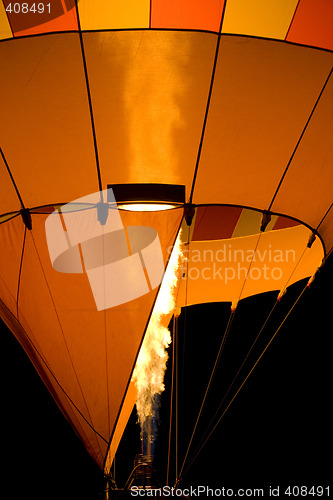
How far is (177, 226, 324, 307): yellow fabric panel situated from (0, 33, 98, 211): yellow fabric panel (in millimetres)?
1559

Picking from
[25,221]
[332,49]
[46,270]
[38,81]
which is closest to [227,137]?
[332,49]

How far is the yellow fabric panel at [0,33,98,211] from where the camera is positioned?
2.82 meters

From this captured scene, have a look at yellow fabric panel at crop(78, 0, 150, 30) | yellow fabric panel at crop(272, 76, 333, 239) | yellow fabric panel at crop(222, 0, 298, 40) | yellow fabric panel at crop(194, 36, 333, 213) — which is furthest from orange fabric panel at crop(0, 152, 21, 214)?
yellow fabric panel at crop(272, 76, 333, 239)

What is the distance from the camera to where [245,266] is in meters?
4.82

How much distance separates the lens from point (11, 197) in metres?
3.15

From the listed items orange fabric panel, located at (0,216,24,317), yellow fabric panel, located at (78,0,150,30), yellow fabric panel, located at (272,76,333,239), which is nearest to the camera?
yellow fabric panel, located at (78,0,150,30)

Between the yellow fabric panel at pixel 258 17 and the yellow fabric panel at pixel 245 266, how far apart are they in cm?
187

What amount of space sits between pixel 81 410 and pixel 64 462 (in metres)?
3.90

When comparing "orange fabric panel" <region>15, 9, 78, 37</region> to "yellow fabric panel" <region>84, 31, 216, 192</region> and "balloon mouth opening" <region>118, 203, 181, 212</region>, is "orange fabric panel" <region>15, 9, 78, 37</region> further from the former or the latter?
"balloon mouth opening" <region>118, 203, 181, 212</region>

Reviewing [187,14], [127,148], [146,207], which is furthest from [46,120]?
[187,14]

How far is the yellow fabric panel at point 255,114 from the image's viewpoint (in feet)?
9.39

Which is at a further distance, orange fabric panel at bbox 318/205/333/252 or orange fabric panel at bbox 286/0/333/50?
orange fabric panel at bbox 318/205/333/252

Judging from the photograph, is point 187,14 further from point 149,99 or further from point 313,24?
point 313,24

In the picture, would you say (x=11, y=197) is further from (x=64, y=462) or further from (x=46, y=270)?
(x=64, y=462)
